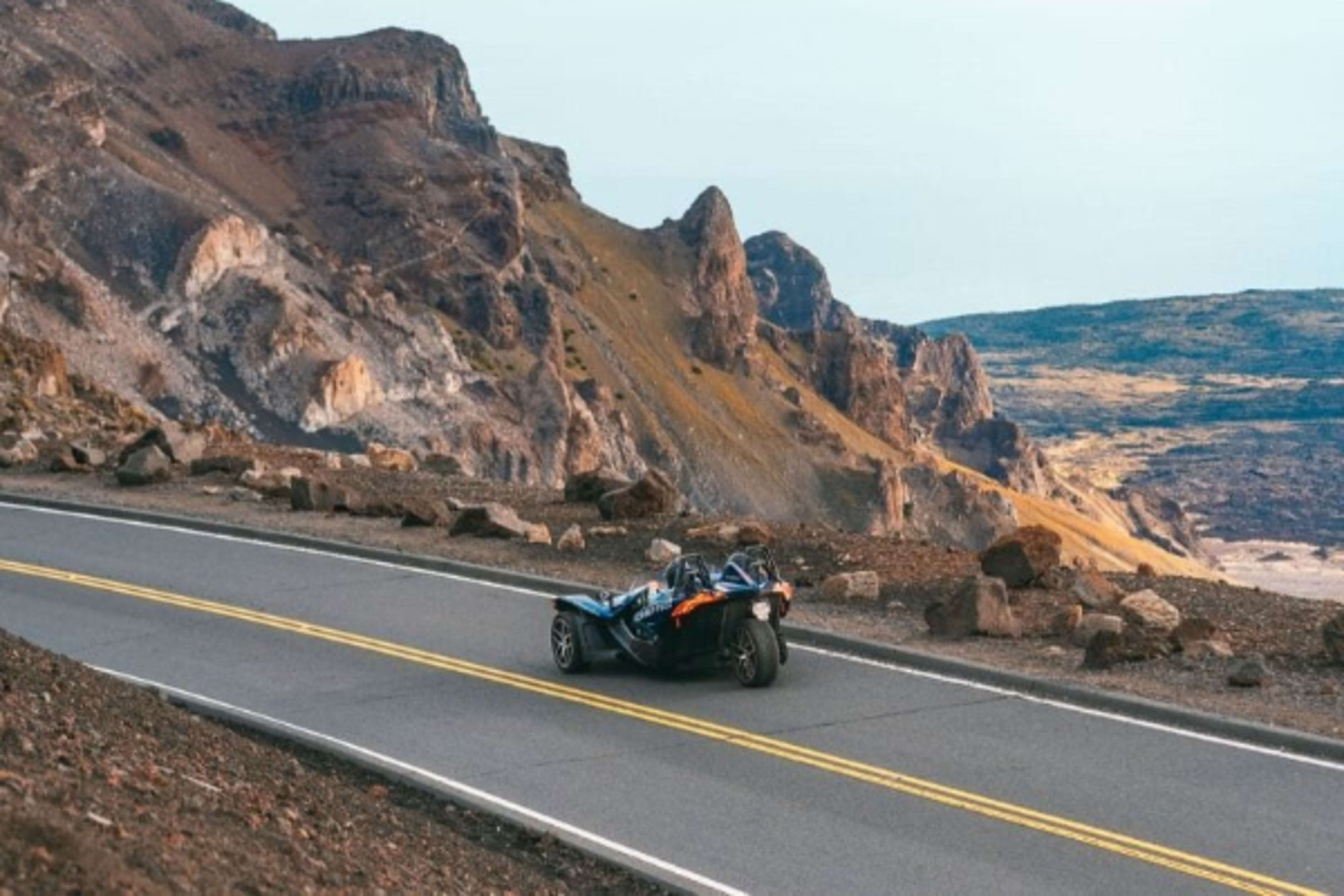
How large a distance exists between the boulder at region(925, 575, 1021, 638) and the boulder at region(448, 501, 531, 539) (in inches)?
291

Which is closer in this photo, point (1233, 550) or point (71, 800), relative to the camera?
point (71, 800)

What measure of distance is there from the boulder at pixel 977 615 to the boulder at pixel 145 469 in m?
15.5

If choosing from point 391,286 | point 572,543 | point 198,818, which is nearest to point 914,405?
point 391,286

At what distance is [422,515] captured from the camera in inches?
966

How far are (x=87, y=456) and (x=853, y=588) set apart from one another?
1640 centimetres

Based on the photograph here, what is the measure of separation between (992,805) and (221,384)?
6969cm

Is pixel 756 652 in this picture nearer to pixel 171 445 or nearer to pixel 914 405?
pixel 171 445

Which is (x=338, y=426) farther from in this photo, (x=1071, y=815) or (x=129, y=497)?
(x=1071, y=815)

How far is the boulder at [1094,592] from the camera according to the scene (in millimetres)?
18734

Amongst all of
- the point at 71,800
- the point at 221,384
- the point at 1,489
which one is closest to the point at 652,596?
the point at 71,800

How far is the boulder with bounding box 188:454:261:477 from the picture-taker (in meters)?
29.7

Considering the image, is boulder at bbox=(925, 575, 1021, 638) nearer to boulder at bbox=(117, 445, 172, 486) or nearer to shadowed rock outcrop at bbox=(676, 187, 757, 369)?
boulder at bbox=(117, 445, 172, 486)

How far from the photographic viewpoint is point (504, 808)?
1249 cm

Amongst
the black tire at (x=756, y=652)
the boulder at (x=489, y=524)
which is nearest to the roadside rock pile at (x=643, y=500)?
the boulder at (x=489, y=524)
